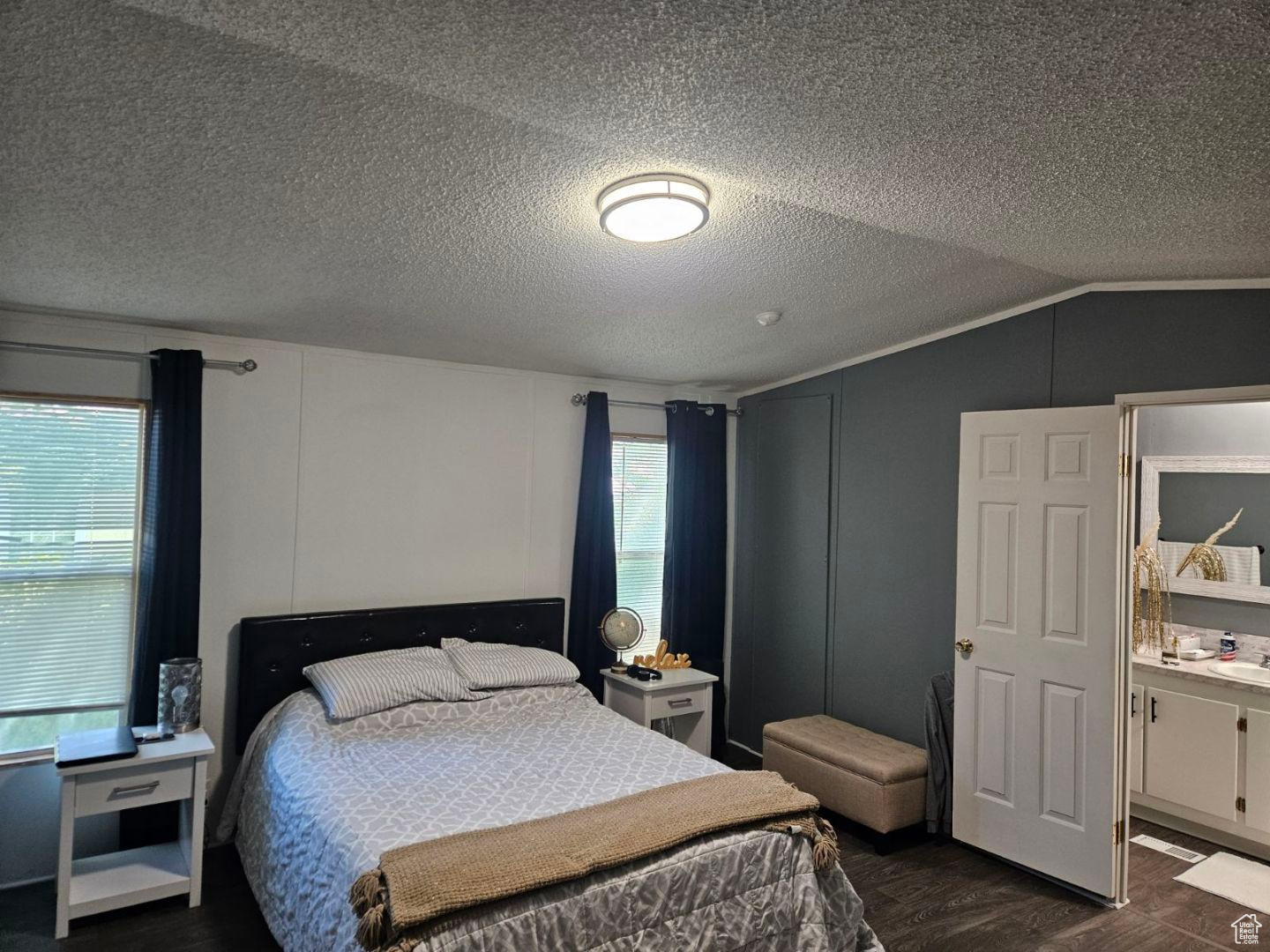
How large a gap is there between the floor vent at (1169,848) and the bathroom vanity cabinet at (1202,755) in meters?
0.18

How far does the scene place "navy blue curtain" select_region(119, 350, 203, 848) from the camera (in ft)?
10.4

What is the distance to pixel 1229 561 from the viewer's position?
4020 mm

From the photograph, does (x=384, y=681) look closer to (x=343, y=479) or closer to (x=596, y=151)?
(x=343, y=479)

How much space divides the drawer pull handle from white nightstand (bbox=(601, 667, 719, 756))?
2099 mm

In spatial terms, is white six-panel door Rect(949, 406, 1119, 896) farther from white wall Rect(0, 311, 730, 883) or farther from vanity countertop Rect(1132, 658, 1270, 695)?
white wall Rect(0, 311, 730, 883)

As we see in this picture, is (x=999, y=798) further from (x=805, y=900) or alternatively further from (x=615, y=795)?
(x=615, y=795)

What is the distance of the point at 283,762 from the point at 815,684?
2.89 m

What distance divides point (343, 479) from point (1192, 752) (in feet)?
14.4

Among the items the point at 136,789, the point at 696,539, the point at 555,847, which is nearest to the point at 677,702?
the point at 696,539

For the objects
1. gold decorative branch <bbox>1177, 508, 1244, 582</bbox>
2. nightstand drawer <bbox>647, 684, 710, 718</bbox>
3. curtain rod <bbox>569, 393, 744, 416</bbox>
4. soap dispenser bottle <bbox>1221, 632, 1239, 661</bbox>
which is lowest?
nightstand drawer <bbox>647, 684, 710, 718</bbox>

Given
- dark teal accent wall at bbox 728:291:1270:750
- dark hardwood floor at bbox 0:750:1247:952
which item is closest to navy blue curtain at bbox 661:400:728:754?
dark teal accent wall at bbox 728:291:1270:750

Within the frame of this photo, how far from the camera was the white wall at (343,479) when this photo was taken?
10.7 feet

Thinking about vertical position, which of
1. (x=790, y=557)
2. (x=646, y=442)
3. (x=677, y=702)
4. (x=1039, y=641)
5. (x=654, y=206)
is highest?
(x=654, y=206)

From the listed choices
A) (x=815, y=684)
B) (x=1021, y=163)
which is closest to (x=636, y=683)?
(x=815, y=684)
